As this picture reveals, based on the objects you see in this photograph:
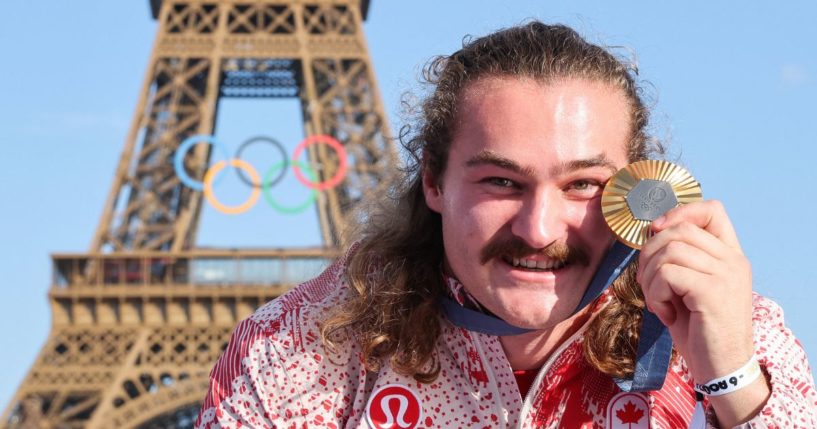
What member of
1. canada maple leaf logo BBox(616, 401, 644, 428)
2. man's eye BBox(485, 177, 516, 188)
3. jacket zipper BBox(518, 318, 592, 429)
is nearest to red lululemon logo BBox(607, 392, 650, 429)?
canada maple leaf logo BBox(616, 401, 644, 428)

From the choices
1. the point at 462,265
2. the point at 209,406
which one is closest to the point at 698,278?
the point at 462,265

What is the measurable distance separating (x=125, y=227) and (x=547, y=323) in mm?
26600

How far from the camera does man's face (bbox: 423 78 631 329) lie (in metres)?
2.71

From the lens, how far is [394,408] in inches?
116

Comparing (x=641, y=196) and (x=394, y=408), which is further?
(x=394, y=408)

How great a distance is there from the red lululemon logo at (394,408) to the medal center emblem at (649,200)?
71 cm

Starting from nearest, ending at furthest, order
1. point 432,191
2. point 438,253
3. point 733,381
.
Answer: point 733,381, point 432,191, point 438,253

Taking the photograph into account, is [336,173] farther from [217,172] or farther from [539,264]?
[539,264]

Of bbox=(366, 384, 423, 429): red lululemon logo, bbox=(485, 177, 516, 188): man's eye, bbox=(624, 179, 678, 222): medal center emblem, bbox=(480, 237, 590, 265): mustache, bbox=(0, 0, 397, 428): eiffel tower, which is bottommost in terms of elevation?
bbox=(366, 384, 423, 429): red lululemon logo

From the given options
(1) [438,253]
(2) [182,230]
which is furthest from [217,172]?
(1) [438,253]

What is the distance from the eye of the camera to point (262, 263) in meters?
27.2

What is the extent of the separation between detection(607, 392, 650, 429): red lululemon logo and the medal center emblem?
0.45m

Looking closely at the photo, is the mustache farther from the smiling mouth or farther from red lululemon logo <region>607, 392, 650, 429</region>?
red lululemon logo <region>607, 392, 650, 429</region>

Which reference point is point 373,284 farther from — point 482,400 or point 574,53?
point 574,53
